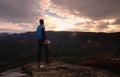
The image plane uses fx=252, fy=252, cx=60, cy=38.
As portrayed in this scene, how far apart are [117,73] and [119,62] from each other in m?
1.55

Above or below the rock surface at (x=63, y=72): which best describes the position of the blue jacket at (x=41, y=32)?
above

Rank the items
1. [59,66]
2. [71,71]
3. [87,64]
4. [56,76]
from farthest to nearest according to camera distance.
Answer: [87,64] < [59,66] < [71,71] < [56,76]

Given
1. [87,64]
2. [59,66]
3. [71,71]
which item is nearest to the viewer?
[71,71]

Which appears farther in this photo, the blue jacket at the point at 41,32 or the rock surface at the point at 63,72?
the blue jacket at the point at 41,32

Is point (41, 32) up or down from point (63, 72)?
up

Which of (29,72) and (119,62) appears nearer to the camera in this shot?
(29,72)

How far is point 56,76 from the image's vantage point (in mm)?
17875

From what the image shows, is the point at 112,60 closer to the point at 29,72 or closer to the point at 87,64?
the point at 87,64

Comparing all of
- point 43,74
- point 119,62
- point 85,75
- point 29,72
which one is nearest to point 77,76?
point 85,75

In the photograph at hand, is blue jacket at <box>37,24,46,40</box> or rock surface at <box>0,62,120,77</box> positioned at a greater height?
blue jacket at <box>37,24,46,40</box>

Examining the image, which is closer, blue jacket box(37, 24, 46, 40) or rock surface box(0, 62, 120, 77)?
rock surface box(0, 62, 120, 77)

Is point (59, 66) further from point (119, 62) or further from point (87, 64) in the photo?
point (119, 62)

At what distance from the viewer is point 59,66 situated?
2075 centimetres

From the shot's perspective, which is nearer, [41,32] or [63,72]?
[63,72]
